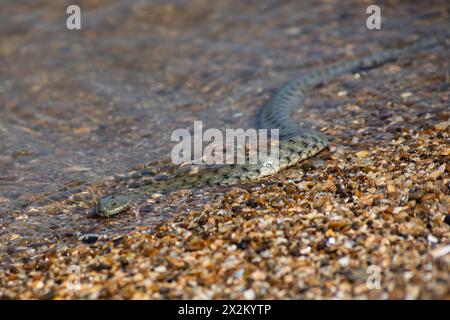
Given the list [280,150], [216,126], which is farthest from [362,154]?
[216,126]

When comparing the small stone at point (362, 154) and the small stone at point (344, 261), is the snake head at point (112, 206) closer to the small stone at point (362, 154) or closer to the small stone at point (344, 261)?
the small stone at point (344, 261)

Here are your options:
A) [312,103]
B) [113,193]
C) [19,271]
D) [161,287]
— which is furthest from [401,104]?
[19,271]

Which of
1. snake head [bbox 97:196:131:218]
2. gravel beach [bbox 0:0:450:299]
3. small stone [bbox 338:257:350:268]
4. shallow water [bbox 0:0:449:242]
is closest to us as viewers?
small stone [bbox 338:257:350:268]

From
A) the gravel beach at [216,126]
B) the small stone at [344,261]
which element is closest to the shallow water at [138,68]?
the gravel beach at [216,126]

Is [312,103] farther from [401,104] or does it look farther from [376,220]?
[376,220]

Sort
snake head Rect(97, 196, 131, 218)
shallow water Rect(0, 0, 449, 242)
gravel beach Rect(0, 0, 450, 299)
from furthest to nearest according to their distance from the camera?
shallow water Rect(0, 0, 449, 242)
snake head Rect(97, 196, 131, 218)
gravel beach Rect(0, 0, 450, 299)

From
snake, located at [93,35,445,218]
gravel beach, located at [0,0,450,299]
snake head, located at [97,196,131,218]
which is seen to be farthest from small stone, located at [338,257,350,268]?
snake head, located at [97,196,131,218]

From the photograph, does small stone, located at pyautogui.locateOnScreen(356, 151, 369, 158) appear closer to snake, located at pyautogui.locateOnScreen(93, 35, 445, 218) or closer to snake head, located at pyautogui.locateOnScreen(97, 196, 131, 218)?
snake, located at pyautogui.locateOnScreen(93, 35, 445, 218)

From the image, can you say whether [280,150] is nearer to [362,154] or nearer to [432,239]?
[362,154]
